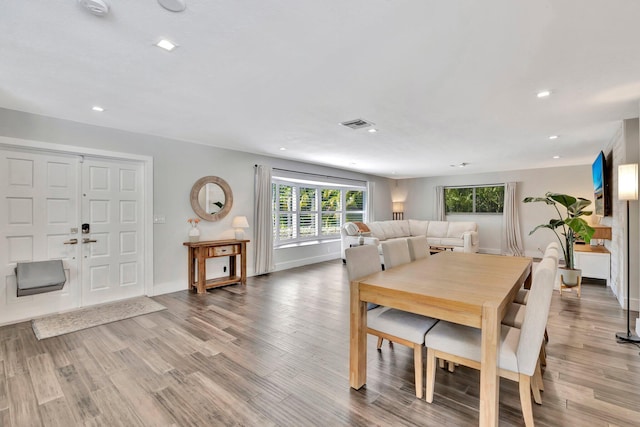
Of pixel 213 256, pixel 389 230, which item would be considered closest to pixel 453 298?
pixel 213 256

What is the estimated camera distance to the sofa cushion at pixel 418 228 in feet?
28.0

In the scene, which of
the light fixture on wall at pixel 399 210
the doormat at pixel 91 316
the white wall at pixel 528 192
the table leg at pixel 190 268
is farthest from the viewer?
the light fixture on wall at pixel 399 210

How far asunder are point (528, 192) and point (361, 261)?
24.5ft

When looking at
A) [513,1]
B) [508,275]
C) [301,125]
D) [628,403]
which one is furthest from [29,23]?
[628,403]

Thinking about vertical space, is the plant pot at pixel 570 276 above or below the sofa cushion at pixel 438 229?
below

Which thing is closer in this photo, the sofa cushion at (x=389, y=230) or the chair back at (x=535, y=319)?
the chair back at (x=535, y=319)

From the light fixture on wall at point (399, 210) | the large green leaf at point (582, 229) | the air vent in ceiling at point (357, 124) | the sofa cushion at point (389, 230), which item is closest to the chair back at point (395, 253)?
the air vent in ceiling at point (357, 124)

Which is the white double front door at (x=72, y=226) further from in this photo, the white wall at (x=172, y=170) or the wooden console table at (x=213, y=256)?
the wooden console table at (x=213, y=256)

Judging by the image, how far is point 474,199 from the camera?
343 inches

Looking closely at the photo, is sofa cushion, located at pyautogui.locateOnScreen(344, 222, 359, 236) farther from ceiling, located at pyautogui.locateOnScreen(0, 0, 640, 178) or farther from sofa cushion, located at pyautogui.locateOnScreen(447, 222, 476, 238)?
ceiling, located at pyautogui.locateOnScreen(0, 0, 640, 178)

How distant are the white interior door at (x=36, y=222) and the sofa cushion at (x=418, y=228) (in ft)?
25.2

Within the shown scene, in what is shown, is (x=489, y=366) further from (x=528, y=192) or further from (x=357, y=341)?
(x=528, y=192)

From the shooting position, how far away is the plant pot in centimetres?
436

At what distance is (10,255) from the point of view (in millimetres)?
3338
